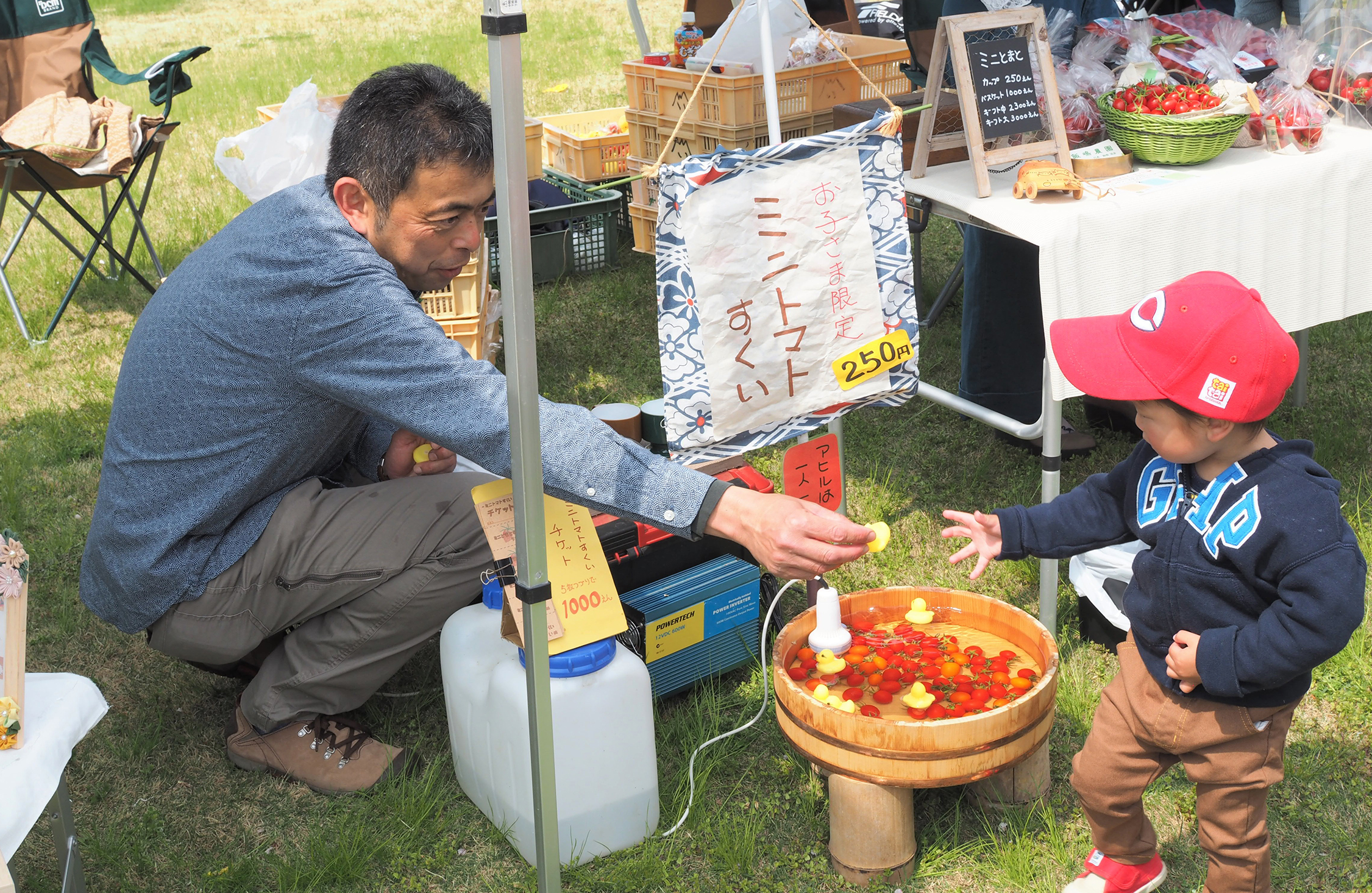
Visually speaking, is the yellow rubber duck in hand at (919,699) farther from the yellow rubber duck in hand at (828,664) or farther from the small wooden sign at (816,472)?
the small wooden sign at (816,472)

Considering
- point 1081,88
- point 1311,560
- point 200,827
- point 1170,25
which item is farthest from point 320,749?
point 1170,25

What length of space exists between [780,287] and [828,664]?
0.79 meters

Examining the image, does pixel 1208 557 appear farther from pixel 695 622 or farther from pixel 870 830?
pixel 695 622

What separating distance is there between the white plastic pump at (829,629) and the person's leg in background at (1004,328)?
1601mm

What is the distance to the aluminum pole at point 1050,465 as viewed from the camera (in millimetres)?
2639

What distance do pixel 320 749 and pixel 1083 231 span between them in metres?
2.02

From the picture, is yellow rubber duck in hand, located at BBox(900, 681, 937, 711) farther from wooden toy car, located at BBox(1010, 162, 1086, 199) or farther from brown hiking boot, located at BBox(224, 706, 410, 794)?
wooden toy car, located at BBox(1010, 162, 1086, 199)

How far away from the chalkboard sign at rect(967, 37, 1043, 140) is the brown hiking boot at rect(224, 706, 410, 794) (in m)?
2.00

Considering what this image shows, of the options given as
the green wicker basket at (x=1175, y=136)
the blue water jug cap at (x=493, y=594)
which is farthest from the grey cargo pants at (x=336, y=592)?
the green wicker basket at (x=1175, y=136)

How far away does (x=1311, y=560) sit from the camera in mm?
1649

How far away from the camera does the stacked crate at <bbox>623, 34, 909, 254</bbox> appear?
3.99 meters

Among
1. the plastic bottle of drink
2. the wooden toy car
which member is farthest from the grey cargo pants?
the plastic bottle of drink

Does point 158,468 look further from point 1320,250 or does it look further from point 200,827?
point 1320,250

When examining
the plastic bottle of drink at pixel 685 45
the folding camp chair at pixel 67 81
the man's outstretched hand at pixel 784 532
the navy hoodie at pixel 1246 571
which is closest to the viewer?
the navy hoodie at pixel 1246 571
